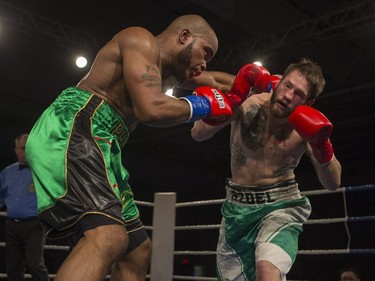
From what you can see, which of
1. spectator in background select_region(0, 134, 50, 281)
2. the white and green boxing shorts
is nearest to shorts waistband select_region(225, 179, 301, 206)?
the white and green boxing shorts

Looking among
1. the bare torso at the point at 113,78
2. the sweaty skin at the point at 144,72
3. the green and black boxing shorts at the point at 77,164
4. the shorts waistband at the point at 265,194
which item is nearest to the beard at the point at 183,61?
the sweaty skin at the point at 144,72

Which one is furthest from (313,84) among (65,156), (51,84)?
(51,84)

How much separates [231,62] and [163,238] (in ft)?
12.0

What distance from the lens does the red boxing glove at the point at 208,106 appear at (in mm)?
1571

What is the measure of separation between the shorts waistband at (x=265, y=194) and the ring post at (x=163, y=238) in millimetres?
949

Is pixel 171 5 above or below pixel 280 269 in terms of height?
above

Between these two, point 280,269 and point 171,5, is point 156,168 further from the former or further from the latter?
point 280,269

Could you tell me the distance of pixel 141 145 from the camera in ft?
31.9

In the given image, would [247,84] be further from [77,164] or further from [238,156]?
[77,164]

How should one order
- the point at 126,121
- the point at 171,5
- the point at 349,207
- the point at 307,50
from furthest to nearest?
the point at 349,207
the point at 307,50
the point at 171,5
the point at 126,121

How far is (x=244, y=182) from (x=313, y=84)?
1.55 feet

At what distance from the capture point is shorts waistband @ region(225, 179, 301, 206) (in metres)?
1.97

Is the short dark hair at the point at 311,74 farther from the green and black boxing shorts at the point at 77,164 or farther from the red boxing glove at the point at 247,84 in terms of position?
the green and black boxing shorts at the point at 77,164

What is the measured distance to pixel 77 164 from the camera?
55.4 inches
